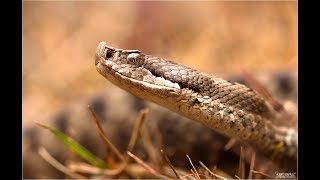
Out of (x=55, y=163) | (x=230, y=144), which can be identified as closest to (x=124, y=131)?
(x=55, y=163)

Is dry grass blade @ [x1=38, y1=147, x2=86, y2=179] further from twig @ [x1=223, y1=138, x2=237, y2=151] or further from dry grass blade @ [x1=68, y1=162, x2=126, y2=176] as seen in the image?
twig @ [x1=223, y1=138, x2=237, y2=151]

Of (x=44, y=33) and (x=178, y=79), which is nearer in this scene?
(x=178, y=79)

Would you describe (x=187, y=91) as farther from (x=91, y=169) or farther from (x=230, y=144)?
(x=91, y=169)

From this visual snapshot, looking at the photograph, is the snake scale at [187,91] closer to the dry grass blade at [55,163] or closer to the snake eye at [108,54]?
the snake eye at [108,54]

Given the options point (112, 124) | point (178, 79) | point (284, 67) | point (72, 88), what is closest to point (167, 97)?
point (178, 79)

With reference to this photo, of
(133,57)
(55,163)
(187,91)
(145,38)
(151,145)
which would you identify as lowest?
(55,163)
